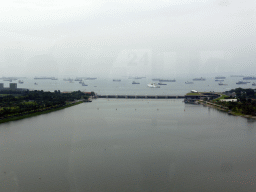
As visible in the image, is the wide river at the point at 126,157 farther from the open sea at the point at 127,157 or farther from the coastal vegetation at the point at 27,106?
the coastal vegetation at the point at 27,106

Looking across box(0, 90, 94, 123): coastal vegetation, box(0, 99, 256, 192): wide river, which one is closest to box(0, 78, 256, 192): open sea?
box(0, 99, 256, 192): wide river

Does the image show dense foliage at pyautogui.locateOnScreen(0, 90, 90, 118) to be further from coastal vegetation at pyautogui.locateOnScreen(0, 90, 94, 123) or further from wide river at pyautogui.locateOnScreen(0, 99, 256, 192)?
wide river at pyautogui.locateOnScreen(0, 99, 256, 192)

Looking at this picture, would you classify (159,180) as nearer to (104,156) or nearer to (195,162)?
(195,162)

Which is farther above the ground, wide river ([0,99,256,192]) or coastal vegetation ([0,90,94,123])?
coastal vegetation ([0,90,94,123])

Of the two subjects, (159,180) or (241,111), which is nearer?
(159,180)

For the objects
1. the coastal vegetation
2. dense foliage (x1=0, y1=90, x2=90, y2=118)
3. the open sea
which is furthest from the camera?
dense foliage (x1=0, y1=90, x2=90, y2=118)

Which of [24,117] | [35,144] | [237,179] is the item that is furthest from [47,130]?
[237,179]

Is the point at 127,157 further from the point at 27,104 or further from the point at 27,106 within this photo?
the point at 27,104

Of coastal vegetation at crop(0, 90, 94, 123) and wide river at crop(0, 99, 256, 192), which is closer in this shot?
wide river at crop(0, 99, 256, 192)
